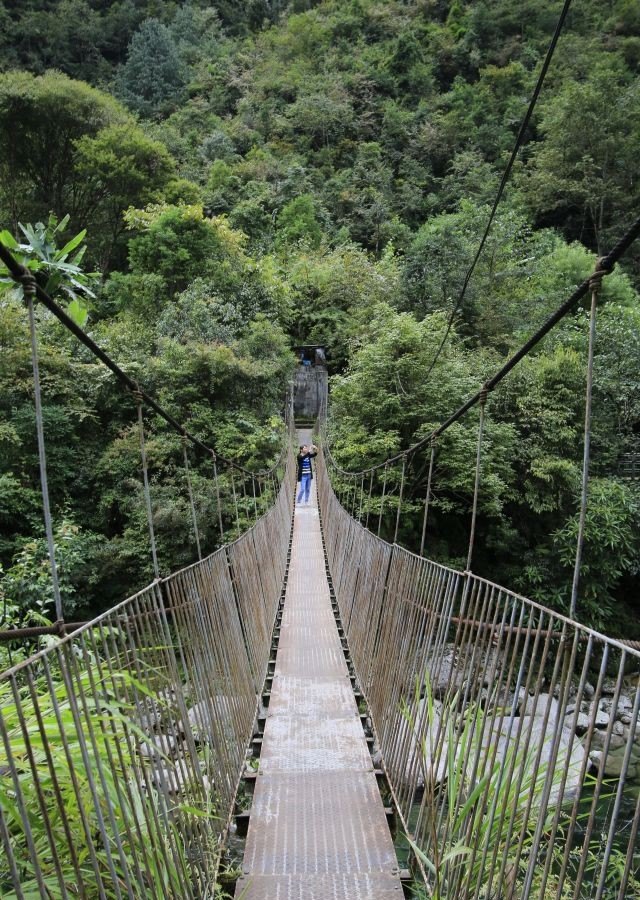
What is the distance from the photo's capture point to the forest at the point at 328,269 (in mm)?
6574

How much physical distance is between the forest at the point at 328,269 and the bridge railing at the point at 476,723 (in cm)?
126

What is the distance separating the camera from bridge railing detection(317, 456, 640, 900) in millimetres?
740

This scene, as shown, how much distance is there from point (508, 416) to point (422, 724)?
610 centimetres

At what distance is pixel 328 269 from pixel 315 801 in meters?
13.3

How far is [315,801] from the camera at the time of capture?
1.81m

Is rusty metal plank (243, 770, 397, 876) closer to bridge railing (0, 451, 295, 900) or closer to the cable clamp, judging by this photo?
→ bridge railing (0, 451, 295, 900)

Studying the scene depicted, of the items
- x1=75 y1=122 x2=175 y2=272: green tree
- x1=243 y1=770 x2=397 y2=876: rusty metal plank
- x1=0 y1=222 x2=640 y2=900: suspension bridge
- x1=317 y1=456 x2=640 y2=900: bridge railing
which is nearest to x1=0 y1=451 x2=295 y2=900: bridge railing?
x1=0 y1=222 x2=640 y2=900: suspension bridge

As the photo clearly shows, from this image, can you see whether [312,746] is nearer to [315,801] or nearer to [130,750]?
[315,801]

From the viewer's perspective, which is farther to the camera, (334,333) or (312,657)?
(334,333)

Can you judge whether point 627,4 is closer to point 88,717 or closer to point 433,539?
point 433,539

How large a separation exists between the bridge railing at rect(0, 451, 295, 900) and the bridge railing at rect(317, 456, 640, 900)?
0.48m

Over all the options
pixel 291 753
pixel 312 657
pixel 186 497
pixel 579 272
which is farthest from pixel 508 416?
pixel 579 272

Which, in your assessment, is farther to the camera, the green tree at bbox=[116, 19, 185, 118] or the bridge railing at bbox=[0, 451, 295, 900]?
the green tree at bbox=[116, 19, 185, 118]

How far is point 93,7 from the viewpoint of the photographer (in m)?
25.1
